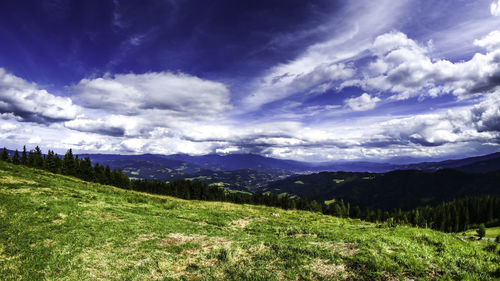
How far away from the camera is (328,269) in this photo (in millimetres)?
11055

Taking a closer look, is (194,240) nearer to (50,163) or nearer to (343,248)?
(343,248)

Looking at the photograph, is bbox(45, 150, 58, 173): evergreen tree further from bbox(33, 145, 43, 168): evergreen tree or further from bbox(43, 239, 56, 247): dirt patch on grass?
bbox(43, 239, 56, 247): dirt patch on grass

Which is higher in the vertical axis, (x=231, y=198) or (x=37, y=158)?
(x=37, y=158)

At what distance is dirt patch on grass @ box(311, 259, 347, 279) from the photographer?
408 inches

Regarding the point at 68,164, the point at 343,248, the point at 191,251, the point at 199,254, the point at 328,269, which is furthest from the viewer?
the point at 68,164

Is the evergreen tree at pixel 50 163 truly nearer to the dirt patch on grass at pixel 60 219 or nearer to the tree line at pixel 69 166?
the tree line at pixel 69 166

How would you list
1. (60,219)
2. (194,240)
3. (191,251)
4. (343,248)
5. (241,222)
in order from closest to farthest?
1. (343,248)
2. (191,251)
3. (194,240)
4. (60,219)
5. (241,222)

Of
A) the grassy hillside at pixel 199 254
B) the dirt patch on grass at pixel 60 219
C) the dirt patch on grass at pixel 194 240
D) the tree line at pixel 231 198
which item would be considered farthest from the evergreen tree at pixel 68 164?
the dirt patch on grass at pixel 194 240

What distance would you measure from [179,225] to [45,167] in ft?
385

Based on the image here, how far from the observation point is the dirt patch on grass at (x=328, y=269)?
1037 cm

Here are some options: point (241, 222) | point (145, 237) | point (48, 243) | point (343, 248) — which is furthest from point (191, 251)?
point (241, 222)

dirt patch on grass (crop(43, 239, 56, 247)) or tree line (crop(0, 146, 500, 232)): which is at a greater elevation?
dirt patch on grass (crop(43, 239, 56, 247))

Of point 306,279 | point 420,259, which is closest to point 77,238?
point 306,279

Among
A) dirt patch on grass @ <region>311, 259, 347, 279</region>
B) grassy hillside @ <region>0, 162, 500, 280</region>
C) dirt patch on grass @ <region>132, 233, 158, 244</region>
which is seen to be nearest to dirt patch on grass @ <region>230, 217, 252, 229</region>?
grassy hillside @ <region>0, 162, 500, 280</region>
